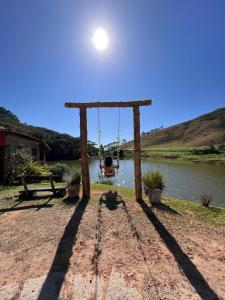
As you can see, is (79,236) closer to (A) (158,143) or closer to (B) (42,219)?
(B) (42,219)

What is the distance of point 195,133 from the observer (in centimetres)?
12975

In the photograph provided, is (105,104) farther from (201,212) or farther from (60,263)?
(60,263)

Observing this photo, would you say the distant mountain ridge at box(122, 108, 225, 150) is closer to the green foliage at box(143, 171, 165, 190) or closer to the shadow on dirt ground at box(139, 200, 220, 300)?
the green foliage at box(143, 171, 165, 190)

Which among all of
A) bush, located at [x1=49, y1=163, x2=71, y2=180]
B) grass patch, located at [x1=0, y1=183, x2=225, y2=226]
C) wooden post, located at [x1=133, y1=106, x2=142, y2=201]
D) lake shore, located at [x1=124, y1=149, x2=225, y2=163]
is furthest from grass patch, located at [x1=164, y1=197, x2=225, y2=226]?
lake shore, located at [x1=124, y1=149, x2=225, y2=163]

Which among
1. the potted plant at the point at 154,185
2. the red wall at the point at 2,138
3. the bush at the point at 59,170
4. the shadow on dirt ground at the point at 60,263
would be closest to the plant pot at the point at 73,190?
the shadow on dirt ground at the point at 60,263

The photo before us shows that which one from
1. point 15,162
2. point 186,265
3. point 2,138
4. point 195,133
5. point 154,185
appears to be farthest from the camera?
point 195,133

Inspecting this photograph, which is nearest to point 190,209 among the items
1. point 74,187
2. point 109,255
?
point 74,187

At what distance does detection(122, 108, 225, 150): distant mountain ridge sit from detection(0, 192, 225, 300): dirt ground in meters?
104

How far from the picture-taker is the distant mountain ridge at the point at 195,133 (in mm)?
115300

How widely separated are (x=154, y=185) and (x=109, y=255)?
4.19 m

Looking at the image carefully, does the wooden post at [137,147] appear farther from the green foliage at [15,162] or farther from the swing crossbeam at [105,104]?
the green foliage at [15,162]

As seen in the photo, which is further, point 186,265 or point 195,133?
point 195,133

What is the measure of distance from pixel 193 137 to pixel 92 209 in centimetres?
12324

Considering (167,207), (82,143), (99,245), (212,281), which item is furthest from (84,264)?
(82,143)
